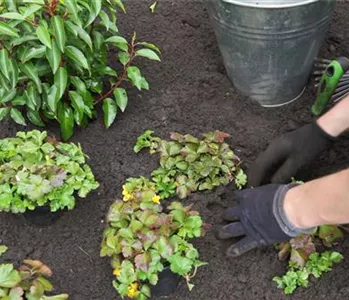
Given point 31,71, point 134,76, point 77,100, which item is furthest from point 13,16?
point 134,76

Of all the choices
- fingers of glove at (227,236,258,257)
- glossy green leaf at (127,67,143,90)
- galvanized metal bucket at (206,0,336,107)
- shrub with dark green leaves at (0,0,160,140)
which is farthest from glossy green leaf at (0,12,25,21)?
fingers of glove at (227,236,258,257)

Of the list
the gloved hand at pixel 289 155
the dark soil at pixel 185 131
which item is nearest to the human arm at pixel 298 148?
the gloved hand at pixel 289 155

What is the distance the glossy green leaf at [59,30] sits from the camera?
2068 millimetres

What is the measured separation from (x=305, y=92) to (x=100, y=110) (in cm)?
97

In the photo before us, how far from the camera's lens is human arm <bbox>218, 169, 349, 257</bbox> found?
63.7 inches

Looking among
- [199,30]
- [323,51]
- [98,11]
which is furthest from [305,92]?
[98,11]

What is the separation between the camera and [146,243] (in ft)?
6.23

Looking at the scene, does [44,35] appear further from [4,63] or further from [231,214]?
[231,214]

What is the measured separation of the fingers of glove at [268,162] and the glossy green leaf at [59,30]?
2.77 feet

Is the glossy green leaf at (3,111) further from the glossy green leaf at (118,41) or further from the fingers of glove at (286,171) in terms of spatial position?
the fingers of glove at (286,171)

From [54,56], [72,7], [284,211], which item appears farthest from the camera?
[54,56]

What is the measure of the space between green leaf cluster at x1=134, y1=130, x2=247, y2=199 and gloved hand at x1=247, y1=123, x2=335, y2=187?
78mm

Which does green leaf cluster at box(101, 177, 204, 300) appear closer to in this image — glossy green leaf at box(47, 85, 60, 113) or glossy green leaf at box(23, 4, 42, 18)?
glossy green leaf at box(47, 85, 60, 113)

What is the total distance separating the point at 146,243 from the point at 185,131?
2.64 feet
